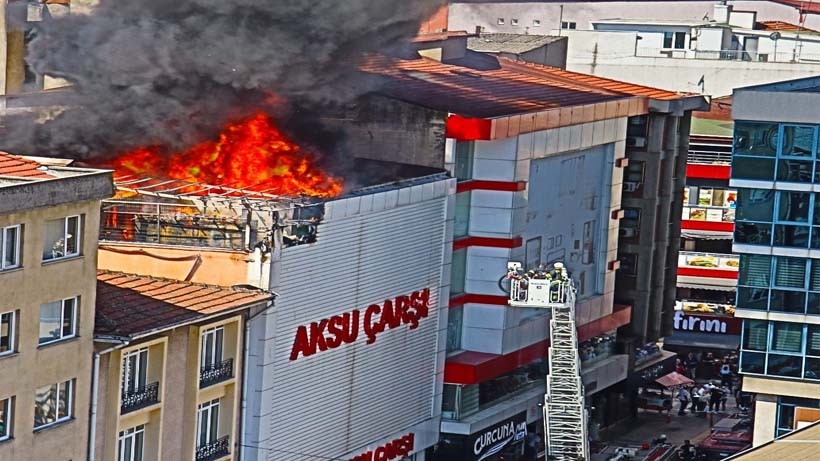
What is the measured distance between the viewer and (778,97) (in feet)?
230

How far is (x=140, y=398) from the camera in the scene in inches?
2126

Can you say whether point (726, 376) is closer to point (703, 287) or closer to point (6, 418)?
point (703, 287)

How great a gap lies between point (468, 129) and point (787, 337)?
12707mm

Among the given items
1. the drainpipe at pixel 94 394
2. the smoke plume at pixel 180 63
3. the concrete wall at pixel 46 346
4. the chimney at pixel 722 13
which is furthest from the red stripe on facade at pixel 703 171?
the concrete wall at pixel 46 346

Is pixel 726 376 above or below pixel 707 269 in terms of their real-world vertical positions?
below

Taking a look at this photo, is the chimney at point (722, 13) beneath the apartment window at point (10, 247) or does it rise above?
above

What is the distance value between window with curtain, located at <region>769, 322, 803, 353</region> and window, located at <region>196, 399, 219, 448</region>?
69.9ft

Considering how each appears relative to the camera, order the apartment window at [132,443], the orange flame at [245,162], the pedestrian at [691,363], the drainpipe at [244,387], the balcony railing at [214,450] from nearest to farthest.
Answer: the apartment window at [132,443], the balcony railing at [214,450], the drainpipe at [244,387], the orange flame at [245,162], the pedestrian at [691,363]

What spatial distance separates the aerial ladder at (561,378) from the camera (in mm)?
64812

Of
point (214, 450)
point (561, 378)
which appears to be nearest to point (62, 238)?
point (214, 450)

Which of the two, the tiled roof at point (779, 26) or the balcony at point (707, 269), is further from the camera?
the tiled roof at point (779, 26)

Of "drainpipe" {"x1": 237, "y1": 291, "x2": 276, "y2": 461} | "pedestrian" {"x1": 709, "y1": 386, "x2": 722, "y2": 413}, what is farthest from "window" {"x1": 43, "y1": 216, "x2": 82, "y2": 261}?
"pedestrian" {"x1": 709, "y1": 386, "x2": 722, "y2": 413}

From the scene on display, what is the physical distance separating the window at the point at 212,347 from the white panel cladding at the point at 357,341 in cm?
210

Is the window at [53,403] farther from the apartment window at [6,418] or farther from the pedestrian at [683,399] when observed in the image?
the pedestrian at [683,399]
